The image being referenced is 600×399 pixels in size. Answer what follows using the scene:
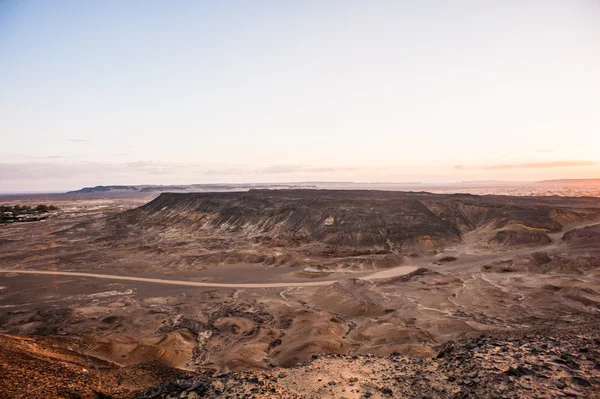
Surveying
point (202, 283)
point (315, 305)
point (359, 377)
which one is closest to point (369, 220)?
point (202, 283)

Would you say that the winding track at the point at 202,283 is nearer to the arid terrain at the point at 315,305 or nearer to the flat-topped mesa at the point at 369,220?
the arid terrain at the point at 315,305

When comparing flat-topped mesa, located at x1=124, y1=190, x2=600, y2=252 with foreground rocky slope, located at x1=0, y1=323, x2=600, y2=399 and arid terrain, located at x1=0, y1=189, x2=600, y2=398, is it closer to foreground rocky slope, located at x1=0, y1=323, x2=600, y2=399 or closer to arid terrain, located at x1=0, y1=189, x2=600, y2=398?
arid terrain, located at x1=0, y1=189, x2=600, y2=398

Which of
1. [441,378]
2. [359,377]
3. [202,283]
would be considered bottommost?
[202,283]

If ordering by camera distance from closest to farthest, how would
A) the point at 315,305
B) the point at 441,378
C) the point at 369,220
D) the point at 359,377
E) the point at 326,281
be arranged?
the point at 441,378
the point at 359,377
the point at 315,305
the point at 326,281
the point at 369,220

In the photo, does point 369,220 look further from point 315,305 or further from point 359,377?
→ point 359,377

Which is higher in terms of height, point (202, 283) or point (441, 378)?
point (441, 378)

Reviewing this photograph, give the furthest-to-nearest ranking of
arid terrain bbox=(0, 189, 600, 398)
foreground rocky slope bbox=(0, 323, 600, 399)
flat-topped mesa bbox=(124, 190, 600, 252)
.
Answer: flat-topped mesa bbox=(124, 190, 600, 252), arid terrain bbox=(0, 189, 600, 398), foreground rocky slope bbox=(0, 323, 600, 399)

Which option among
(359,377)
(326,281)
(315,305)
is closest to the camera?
(359,377)

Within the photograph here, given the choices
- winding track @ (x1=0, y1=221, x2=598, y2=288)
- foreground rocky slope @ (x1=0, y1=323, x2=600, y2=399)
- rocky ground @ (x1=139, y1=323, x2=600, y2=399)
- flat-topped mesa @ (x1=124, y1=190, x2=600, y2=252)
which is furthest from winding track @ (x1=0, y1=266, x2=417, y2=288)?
rocky ground @ (x1=139, y1=323, x2=600, y2=399)
